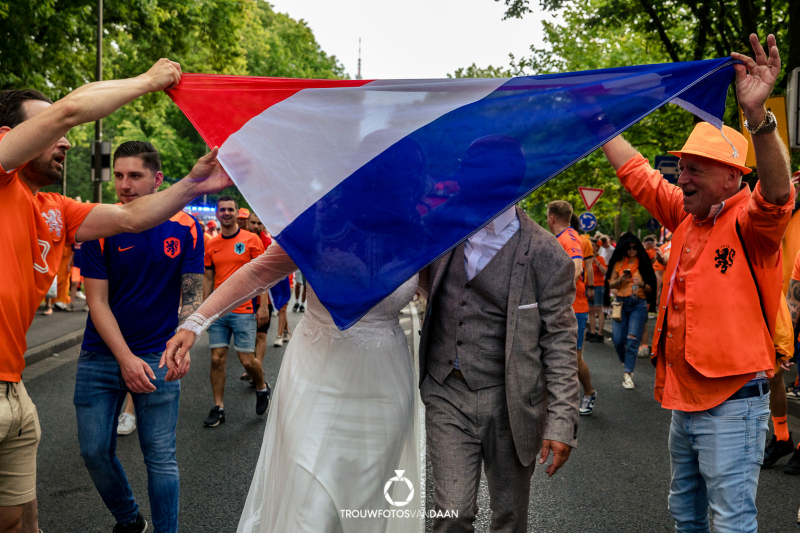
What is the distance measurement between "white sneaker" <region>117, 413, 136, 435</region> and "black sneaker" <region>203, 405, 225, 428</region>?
648mm

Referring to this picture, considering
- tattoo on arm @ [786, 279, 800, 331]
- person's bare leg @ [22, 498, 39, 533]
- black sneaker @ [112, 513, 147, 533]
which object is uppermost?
tattoo on arm @ [786, 279, 800, 331]

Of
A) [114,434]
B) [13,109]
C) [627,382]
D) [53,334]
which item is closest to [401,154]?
[13,109]

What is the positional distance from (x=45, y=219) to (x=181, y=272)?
1.14 metres

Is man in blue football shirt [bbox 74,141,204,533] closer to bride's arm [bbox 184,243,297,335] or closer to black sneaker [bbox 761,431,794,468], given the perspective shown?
bride's arm [bbox 184,243,297,335]

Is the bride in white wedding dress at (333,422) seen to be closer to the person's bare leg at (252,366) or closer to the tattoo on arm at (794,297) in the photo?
the tattoo on arm at (794,297)

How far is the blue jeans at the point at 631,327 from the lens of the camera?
8578 millimetres

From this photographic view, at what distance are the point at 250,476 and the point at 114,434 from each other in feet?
5.33

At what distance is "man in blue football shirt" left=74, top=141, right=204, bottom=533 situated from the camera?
356 cm

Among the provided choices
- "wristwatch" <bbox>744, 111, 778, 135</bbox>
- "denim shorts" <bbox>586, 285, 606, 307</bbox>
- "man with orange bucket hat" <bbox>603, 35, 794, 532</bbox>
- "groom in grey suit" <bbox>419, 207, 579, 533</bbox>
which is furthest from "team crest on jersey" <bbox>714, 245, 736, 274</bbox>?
"denim shorts" <bbox>586, 285, 606, 307</bbox>

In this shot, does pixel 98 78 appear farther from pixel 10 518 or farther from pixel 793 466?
pixel 793 466

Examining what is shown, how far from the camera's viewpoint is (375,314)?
3043 millimetres

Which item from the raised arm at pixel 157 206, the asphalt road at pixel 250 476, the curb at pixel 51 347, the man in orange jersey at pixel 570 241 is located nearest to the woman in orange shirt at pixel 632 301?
the asphalt road at pixel 250 476

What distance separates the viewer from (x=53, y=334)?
1195cm

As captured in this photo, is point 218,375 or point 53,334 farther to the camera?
point 53,334
